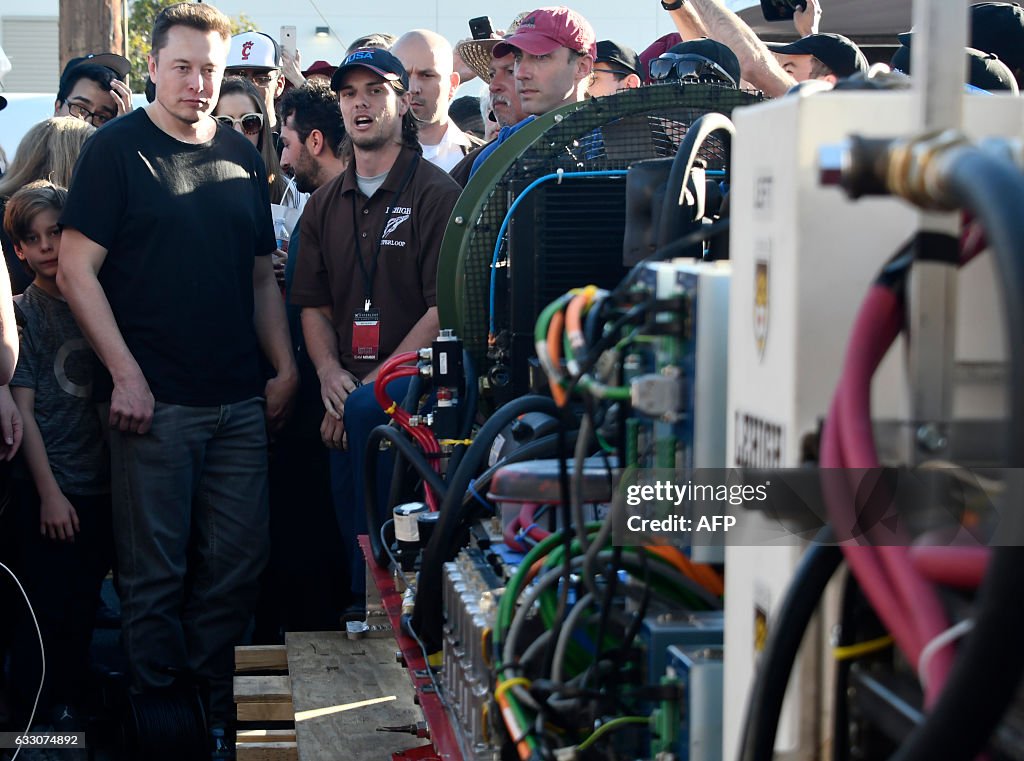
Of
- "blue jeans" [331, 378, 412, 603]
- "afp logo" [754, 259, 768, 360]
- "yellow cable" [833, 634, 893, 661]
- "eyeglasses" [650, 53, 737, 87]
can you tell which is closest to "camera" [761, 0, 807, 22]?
"eyeglasses" [650, 53, 737, 87]

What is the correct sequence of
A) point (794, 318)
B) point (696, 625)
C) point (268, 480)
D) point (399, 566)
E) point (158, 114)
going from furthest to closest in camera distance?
point (268, 480) → point (158, 114) → point (399, 566) → point (696, 625) → point (794, 318)

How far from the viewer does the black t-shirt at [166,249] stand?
15.4 ft

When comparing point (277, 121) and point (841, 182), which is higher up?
point (277, 121)

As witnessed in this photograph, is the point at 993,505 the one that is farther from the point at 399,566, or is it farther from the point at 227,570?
the point at 227,570

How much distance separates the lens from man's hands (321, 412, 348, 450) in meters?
4.79

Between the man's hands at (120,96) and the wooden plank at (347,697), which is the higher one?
the man's hands at (120,96)

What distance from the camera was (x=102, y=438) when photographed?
4914 mm

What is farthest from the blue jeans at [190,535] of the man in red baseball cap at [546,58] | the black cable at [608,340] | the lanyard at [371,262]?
the black cable at [608,340]

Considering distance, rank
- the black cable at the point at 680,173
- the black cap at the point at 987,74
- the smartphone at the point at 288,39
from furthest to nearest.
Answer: the smartphone at the point at 288,39 < the black cap at the point at 987,74 < the black cable at the point at 680,173

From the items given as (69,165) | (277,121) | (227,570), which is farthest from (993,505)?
(277,121)

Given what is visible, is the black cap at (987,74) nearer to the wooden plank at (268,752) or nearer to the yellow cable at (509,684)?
the yellow cable at (509,684)

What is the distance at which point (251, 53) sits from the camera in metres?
7.13

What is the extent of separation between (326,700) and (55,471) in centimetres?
182

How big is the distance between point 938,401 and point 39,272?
14.1 feet
